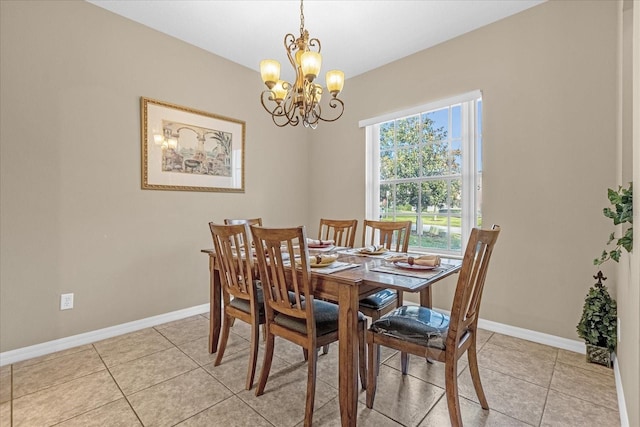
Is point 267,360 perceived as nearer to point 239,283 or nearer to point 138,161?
point 239,283

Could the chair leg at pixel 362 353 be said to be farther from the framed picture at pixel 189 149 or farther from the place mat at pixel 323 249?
the framed picture at pixel 189 149

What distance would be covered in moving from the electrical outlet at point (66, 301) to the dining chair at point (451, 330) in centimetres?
242

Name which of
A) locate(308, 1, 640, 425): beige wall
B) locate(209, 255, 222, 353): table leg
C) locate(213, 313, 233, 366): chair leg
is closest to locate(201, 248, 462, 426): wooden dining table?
locate(213, 313, 233, 366): chair leg

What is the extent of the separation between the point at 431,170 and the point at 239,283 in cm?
229

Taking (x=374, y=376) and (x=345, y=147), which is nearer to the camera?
(x=374, y=376)

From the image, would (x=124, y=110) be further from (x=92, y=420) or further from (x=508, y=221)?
(x=508, y=221)

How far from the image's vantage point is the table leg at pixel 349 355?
1.47 meters

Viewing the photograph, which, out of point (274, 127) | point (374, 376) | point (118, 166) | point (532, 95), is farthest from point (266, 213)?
point (532, 95)

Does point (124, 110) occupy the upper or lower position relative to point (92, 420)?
upper

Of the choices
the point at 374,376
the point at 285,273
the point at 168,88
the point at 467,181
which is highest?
the point at 168,88

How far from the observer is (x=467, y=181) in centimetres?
295

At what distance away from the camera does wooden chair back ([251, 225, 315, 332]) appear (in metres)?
1.54

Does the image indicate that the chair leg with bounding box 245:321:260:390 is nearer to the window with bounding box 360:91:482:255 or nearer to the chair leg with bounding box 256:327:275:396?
the chair leg with bounding box 256:327:275:396

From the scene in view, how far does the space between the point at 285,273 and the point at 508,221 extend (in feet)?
6.82
